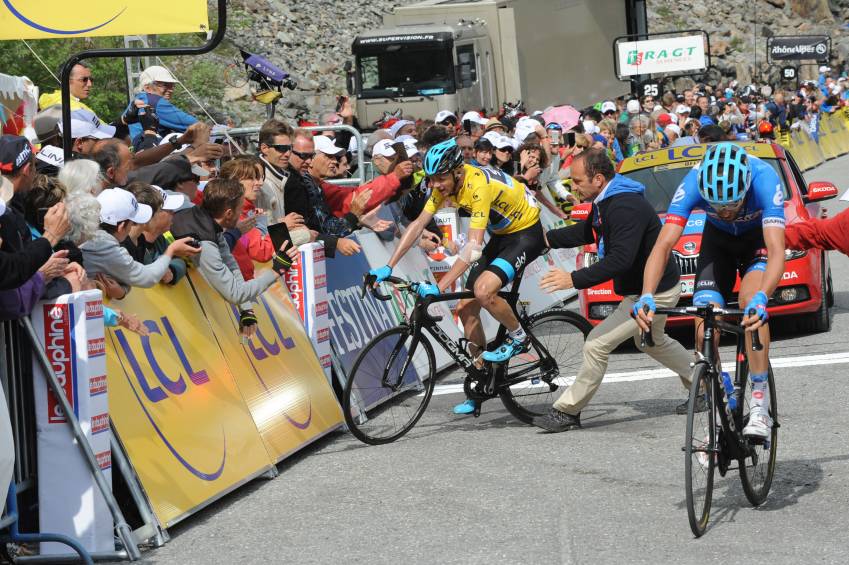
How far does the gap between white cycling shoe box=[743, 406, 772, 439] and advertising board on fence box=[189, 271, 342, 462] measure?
2.94 metres

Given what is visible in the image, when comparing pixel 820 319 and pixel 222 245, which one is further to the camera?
pixel 820 319

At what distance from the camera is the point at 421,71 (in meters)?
30.3

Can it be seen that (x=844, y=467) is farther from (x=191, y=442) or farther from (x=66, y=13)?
(x=66, y=13)

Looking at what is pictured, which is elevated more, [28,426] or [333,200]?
[333,200]

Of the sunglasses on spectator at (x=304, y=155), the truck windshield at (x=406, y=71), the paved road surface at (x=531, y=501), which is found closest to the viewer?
the paved road surface at (x=531, y=501)

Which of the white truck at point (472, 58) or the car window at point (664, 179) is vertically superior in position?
the white truck at point (472, 58)

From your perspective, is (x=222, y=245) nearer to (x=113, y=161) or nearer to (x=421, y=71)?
(x=113, y=161)

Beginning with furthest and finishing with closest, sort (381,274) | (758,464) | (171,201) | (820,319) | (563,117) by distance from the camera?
1. (563,117)
2. (820,319)
3. (381,274)
4. (171,201)
5. (758,464)

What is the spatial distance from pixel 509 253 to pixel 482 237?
292 millimetres

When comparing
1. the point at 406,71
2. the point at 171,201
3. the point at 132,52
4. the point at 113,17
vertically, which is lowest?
the point at 171,201

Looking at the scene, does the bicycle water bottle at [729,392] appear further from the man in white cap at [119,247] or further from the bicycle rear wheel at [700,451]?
the man in white cap at [119,247]

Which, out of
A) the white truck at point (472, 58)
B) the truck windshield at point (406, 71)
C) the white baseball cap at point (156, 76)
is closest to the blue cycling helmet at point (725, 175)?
the white baseball cap at point (156, 76)

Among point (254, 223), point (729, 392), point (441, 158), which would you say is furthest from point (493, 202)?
point (729, 392)

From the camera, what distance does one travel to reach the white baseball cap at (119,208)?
23.1ft
